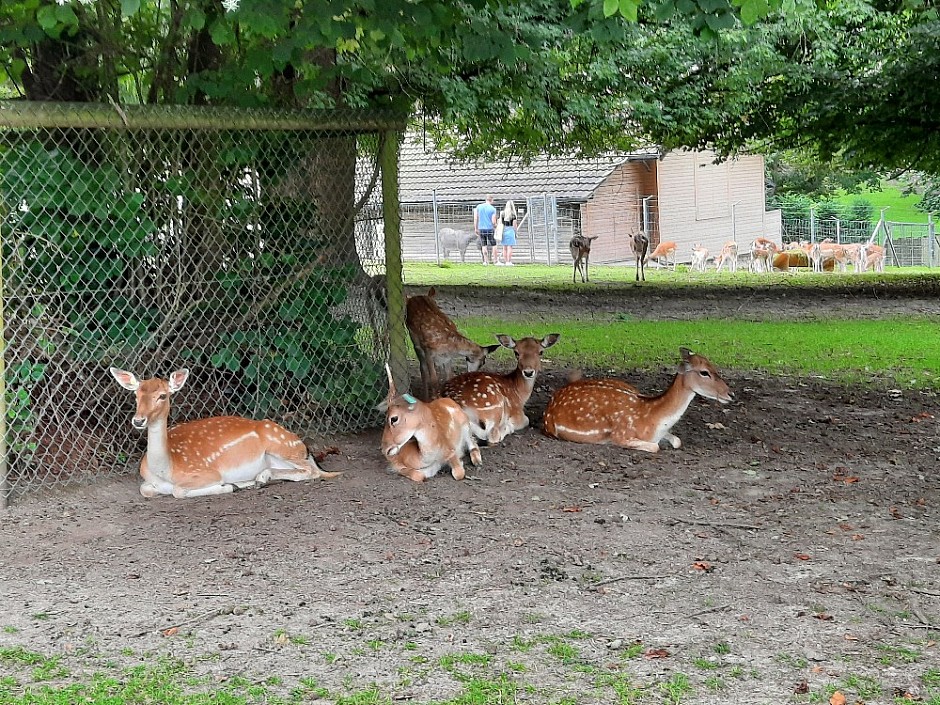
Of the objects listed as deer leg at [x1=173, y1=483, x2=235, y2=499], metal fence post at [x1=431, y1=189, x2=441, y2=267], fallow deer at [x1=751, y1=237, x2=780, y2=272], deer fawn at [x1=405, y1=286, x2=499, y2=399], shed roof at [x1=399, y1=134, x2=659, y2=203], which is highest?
shed roof at [x1=399, y1=134, x2=659, y2=203]

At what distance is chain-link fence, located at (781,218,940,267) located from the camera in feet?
102

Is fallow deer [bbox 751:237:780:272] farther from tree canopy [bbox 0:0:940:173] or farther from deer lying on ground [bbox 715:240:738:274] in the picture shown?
tree canopy [bbox 0:0:940:173]

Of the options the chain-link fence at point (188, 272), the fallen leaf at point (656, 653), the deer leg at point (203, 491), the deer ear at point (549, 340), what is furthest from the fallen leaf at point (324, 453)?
the fallen leaf at point (656, 653)

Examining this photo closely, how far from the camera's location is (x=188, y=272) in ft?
21.8

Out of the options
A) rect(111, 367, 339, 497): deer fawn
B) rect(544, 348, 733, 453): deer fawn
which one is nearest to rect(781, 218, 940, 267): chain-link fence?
rect(544, 348, 733, 453): deer fawn

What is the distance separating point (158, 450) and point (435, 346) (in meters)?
2.91

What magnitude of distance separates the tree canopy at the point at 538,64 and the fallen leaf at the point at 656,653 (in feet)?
7.86

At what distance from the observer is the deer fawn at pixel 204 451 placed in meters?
5.81

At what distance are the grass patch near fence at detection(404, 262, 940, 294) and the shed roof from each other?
17.9 ft

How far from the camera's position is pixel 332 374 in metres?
7.23

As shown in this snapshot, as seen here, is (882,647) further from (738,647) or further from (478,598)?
(478,598)

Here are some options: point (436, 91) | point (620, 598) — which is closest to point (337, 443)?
point (620, 598)

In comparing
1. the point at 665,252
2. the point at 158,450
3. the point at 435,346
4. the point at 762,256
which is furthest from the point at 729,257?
the point at 158,450

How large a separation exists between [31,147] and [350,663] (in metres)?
3.26
